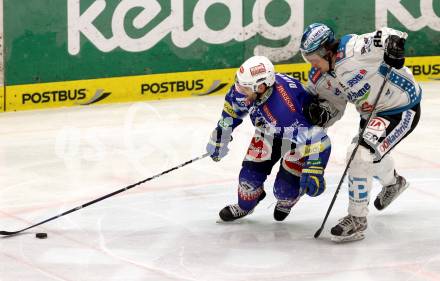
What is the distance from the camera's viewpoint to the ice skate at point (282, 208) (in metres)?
7.48

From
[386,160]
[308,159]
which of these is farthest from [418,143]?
[308,159]

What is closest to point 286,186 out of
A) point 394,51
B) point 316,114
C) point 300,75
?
point 316,114

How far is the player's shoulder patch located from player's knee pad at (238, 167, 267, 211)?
0.67 meters

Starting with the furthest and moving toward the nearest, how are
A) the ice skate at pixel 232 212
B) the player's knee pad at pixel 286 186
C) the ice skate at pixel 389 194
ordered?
1. the ice skate at pixel 389 194
2. the ice skate at pixel 232 212
3. the player's knee pad at pixel 286 186

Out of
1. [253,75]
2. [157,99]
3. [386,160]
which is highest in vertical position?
[253,75]

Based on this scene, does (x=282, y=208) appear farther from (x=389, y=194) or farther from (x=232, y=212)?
(x=389, y=194)

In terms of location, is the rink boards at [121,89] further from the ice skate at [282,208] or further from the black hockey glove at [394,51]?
the black hockey glove at [394,51]

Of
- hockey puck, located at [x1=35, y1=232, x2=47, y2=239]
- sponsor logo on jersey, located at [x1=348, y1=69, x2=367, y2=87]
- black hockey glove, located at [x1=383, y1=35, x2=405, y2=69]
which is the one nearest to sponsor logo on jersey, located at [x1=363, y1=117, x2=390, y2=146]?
sponsor logo on jersey, located at [x1=348, y1=69, x2=367, y2=87]

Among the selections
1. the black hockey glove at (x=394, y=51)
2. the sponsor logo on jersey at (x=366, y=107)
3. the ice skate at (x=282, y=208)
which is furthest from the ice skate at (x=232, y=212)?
the black hockey glove at (x=394, y=51)

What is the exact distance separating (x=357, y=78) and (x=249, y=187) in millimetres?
1005

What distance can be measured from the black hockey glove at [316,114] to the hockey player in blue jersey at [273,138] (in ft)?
0.06

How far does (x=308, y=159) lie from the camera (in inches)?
277

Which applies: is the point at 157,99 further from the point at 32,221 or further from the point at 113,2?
the point at 32,221

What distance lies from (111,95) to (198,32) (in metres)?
1.08
